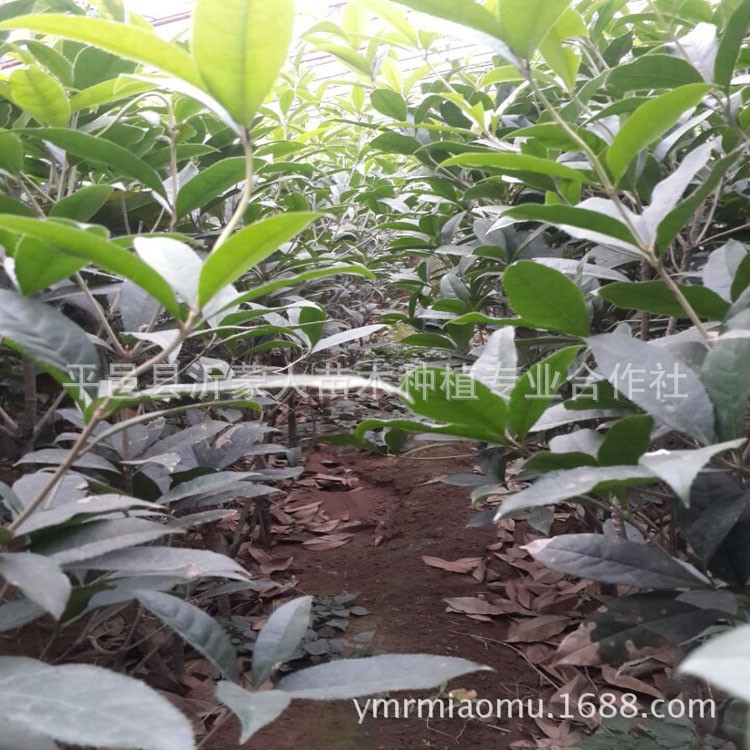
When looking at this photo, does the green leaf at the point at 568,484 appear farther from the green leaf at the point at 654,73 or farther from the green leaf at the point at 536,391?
the green leaf at the point at 654,73

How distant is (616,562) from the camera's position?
2.04 ft

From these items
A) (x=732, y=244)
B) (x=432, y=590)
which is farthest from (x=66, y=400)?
(x=732, y=244)

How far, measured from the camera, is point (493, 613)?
4.90 ft

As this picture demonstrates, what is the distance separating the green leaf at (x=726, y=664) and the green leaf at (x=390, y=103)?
1.44 meters

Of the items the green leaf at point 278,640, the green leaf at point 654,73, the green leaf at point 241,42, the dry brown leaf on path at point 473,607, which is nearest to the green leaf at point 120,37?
the green leaf at point 241,42

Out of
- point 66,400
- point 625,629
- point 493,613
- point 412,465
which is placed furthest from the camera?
point 412,465

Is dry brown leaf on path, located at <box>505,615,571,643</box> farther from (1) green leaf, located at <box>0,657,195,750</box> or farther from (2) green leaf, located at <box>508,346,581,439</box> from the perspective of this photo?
(1) green leaf, located at <box>0,657,195,750</box>

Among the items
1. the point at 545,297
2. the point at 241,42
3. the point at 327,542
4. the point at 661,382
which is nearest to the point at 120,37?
the point at 241,42

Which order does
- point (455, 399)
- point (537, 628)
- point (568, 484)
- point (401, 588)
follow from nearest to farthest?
point (568, 484)
point (455, 399)
point (537, 628)
point (401, 588)

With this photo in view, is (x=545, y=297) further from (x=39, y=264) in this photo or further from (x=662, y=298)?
(x=39, y=264)

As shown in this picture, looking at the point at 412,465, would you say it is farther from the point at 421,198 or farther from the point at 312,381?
the point at 312,381

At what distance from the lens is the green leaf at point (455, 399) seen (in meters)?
0.59

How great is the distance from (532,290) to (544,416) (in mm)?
141

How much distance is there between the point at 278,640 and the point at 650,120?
622mm
